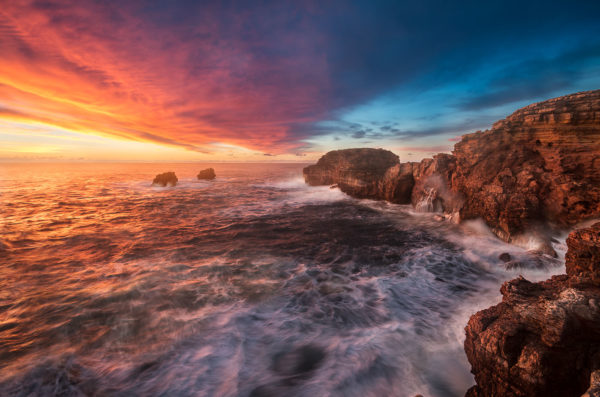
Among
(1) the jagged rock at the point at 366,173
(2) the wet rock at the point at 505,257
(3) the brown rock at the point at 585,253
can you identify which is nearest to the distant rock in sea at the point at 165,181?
(1) the jagged rock at the point at 366,173

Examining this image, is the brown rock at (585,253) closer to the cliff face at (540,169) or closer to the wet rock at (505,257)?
the wet rock at (505,257)

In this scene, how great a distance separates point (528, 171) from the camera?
10.6 m

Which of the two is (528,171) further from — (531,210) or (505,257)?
(505,257)

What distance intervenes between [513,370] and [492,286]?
5.58 meters

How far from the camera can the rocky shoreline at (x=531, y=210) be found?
268 cm

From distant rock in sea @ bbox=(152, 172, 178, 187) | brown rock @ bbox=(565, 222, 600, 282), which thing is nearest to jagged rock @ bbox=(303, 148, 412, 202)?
brown rock @ bbox=(565, 222, 600, 282)

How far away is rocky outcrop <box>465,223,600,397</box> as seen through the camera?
8.58 ft

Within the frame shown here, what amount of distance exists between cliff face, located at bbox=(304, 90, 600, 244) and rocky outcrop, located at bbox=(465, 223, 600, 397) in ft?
26.9

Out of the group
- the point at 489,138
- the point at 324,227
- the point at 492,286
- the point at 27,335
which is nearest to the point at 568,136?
the point at 489,138

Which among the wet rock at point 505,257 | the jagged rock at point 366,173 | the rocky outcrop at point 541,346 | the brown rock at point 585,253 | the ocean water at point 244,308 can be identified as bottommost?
the ocean water at point 244,308

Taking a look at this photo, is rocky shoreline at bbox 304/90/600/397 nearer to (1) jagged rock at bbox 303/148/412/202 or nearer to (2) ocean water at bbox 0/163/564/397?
(1) jagged rock at bbox 303/148/412/202

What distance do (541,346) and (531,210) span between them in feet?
33.5

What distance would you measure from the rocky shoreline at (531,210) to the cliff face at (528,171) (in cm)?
4

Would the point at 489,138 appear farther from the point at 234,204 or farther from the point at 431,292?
the point at 234,204
